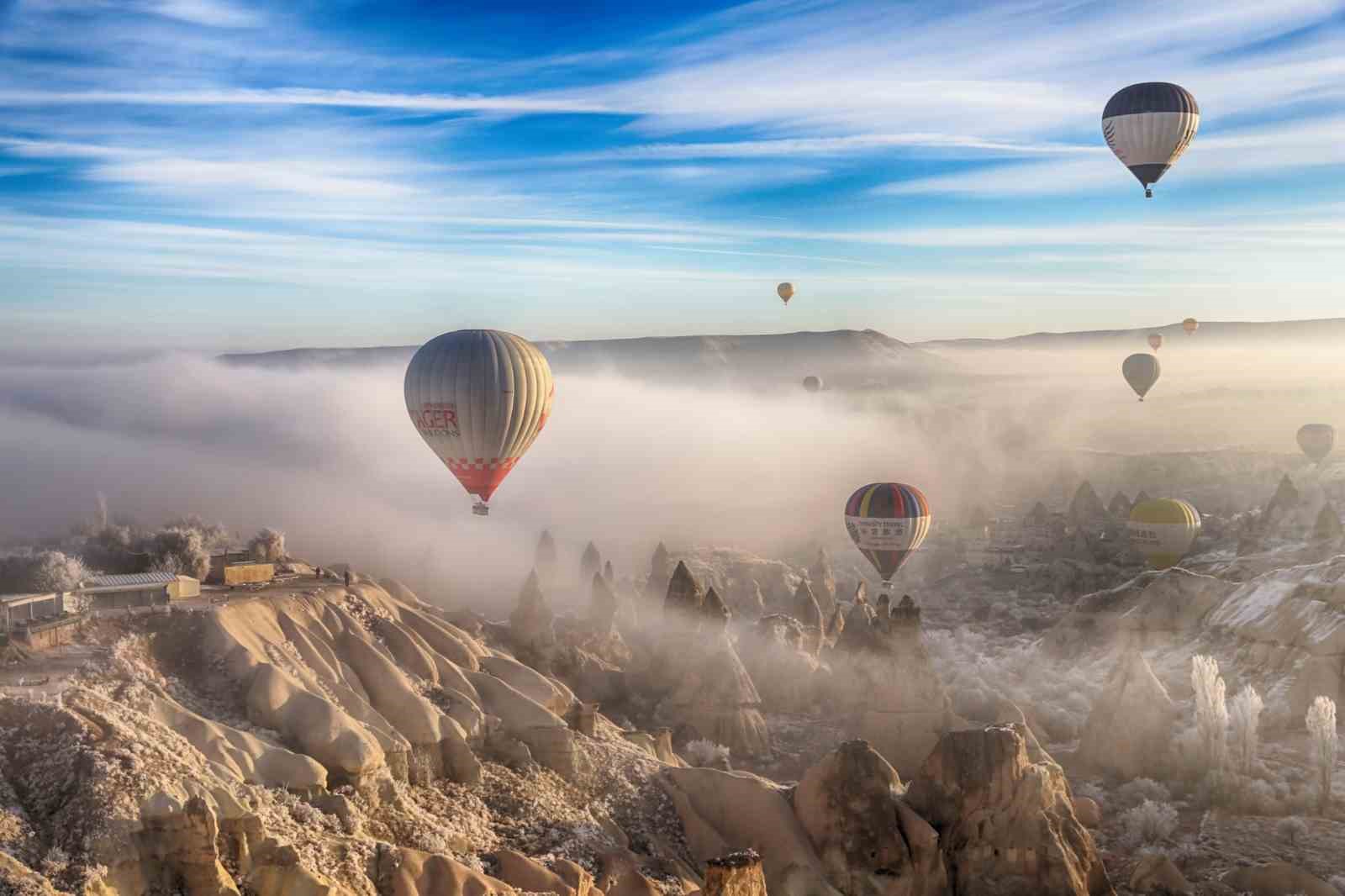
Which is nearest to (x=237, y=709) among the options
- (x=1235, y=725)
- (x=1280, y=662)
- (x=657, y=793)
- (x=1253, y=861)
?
(x=657, y=793)

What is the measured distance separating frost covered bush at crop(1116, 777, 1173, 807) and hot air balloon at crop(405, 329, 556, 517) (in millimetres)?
27448

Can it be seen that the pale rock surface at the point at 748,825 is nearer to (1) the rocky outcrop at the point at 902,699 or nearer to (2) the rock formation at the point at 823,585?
(1) the rocky outcrop at the point at 902,699

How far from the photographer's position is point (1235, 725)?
59719 millimetres

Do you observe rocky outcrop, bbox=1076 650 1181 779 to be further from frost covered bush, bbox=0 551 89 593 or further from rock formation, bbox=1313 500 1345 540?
rock formation, bbox=1313 500 1345 540

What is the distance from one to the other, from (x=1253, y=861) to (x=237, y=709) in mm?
34634

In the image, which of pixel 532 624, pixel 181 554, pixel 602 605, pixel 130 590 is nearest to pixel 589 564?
pixel 602 605

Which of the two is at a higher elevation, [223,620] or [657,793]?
[223,620]

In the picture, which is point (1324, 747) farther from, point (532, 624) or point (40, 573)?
point (40, 573)

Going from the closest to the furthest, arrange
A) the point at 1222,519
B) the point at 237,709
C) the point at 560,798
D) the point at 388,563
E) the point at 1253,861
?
the point at 237,709 < the point at 560,798 < the point at 1253,861 < the point at 388,563 < the point at 1222,519

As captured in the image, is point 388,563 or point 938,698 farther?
point 388,563

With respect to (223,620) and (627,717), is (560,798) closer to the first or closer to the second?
(223,620)

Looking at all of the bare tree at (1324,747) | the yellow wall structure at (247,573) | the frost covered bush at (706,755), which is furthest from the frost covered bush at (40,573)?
the bare tree at (1324,747)

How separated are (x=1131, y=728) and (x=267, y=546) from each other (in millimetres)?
36687

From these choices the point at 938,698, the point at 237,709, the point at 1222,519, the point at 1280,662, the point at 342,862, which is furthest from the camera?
the point at 1222,519
